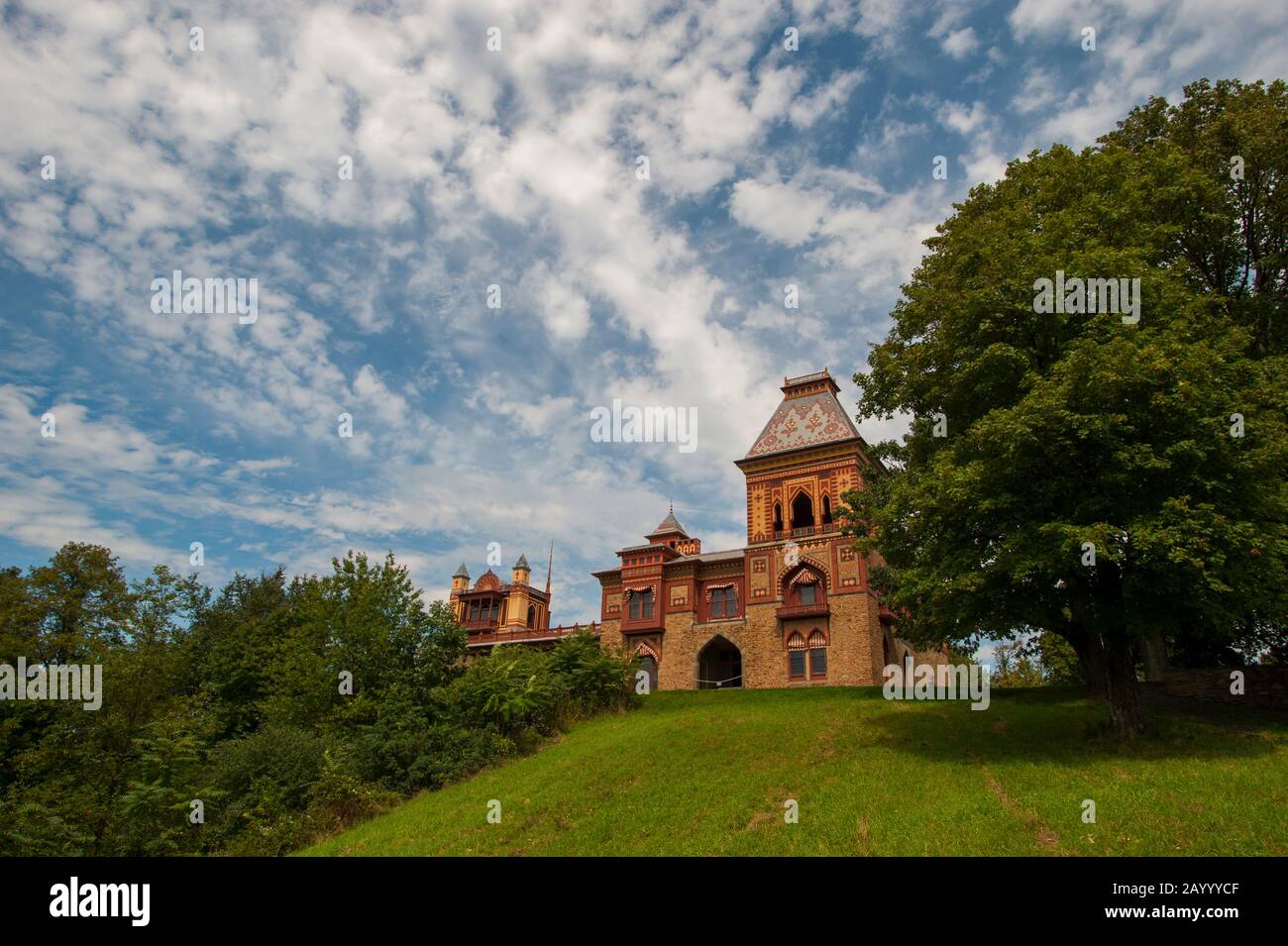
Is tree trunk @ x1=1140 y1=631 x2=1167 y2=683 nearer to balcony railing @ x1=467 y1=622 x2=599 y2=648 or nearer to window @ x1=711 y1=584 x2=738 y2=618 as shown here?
window @ x1=711 y1=584 x2=738 y2=618

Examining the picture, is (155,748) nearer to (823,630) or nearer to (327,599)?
(327,599)

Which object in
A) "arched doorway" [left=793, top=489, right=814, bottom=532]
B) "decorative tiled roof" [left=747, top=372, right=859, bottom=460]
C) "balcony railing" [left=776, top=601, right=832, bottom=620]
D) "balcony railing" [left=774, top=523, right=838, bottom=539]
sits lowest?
"balcony railing" [left=776, top=601, right=832, bottom=620]

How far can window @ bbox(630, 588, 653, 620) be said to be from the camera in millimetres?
46188

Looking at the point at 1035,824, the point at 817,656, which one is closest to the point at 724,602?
the point at 817,656

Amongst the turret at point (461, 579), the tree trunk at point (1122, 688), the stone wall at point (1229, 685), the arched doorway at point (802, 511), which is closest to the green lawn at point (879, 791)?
the tree trunk at point (1122, 688)

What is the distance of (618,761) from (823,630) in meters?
22.6

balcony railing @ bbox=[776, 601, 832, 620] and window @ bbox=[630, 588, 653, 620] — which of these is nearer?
balcony railing @ bbox=[776, 601, 832, 620]

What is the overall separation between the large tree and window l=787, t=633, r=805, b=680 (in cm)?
1823

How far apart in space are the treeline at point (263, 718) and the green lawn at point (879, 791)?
2.70m

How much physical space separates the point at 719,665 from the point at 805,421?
52.8 ft

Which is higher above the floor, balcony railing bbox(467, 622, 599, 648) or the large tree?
the large tree

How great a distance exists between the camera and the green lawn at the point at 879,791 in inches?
473

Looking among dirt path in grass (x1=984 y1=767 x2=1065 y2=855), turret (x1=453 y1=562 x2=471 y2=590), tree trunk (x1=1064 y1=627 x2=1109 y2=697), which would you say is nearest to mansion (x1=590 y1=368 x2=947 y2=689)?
tree trunk (x1=1064 y1=627 x2=1109 y2=697)

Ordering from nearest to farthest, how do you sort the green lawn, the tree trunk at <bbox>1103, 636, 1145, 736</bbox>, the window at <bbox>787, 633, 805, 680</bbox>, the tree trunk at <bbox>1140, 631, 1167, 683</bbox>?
the green lawn → the tree trunk at <bbox>1103, 636, 1145, 736</bbox> → the tree trunk at <bbox>1140, 631, 1167, 683</bbox> → the window at <bbox>787, 633, 805, 680</bbox>
